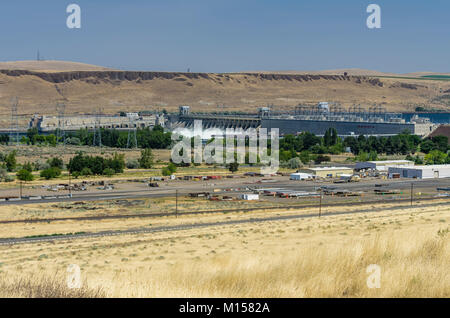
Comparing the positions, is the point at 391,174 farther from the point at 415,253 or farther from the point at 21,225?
the point at 415,253

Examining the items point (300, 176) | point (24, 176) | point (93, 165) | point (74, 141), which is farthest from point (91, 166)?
point (74, 141)

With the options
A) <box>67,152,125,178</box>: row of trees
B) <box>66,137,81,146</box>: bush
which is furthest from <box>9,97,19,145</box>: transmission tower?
<box>67,152,125,178</box>: row of trees

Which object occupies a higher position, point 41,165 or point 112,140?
point 112,140

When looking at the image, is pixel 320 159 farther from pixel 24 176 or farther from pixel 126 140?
pixel 24 176

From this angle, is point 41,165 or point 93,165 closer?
point 93,165

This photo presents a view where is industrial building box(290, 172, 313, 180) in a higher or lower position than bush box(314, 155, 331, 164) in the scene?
lower

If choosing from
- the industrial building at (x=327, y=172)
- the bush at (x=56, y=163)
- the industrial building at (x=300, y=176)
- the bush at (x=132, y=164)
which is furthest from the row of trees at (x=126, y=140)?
the industrial building at (x=300, y=176)

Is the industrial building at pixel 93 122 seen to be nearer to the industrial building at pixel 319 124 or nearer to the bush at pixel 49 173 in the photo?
the industrial building at pixel 319 124

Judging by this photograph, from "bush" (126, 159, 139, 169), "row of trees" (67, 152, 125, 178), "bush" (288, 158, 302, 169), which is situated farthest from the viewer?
"bush" (288, 158, 302, 169)

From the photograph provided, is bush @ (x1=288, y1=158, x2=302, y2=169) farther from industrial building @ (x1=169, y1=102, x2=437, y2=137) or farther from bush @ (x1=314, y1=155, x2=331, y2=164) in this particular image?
industrial building @ (x1=169, y1=102, x2=437, y2=137)

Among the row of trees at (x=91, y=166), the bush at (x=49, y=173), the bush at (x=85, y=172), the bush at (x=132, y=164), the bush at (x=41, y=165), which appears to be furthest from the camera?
the bush at (x=132, y=164)
